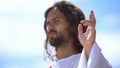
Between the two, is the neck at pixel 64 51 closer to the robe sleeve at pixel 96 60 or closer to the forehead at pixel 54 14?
the forehead at pixel 54 14

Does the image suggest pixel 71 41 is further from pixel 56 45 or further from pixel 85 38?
pixel 85 38

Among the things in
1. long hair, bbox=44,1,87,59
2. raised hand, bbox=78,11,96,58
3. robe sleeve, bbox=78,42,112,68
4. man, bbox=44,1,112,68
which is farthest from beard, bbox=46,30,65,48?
robe sleeve, bbox=78,42,112,68

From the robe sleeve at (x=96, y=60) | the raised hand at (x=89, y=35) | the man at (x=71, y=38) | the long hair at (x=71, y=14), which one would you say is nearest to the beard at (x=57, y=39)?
the man at (x=71, y=38)

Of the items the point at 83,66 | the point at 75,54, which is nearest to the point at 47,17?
the point at 75,54

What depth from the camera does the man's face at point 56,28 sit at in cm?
936

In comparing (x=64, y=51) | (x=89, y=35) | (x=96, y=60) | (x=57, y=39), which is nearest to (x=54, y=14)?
(x=57, y=39)

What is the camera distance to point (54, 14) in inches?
384

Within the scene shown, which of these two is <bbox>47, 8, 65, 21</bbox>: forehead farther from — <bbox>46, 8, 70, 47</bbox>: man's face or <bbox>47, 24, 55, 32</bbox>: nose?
<bbox>47, 24, 55, 32</bbox>: nose

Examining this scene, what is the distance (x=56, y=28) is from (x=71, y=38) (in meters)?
0.41

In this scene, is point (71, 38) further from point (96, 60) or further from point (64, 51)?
point (96, 60)

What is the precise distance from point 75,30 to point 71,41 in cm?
32

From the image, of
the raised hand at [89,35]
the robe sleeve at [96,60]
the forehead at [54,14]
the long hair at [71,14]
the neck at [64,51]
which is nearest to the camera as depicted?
the robe sleeve at [96,60]

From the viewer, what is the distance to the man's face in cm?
936

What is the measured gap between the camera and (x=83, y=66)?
8.49 m
